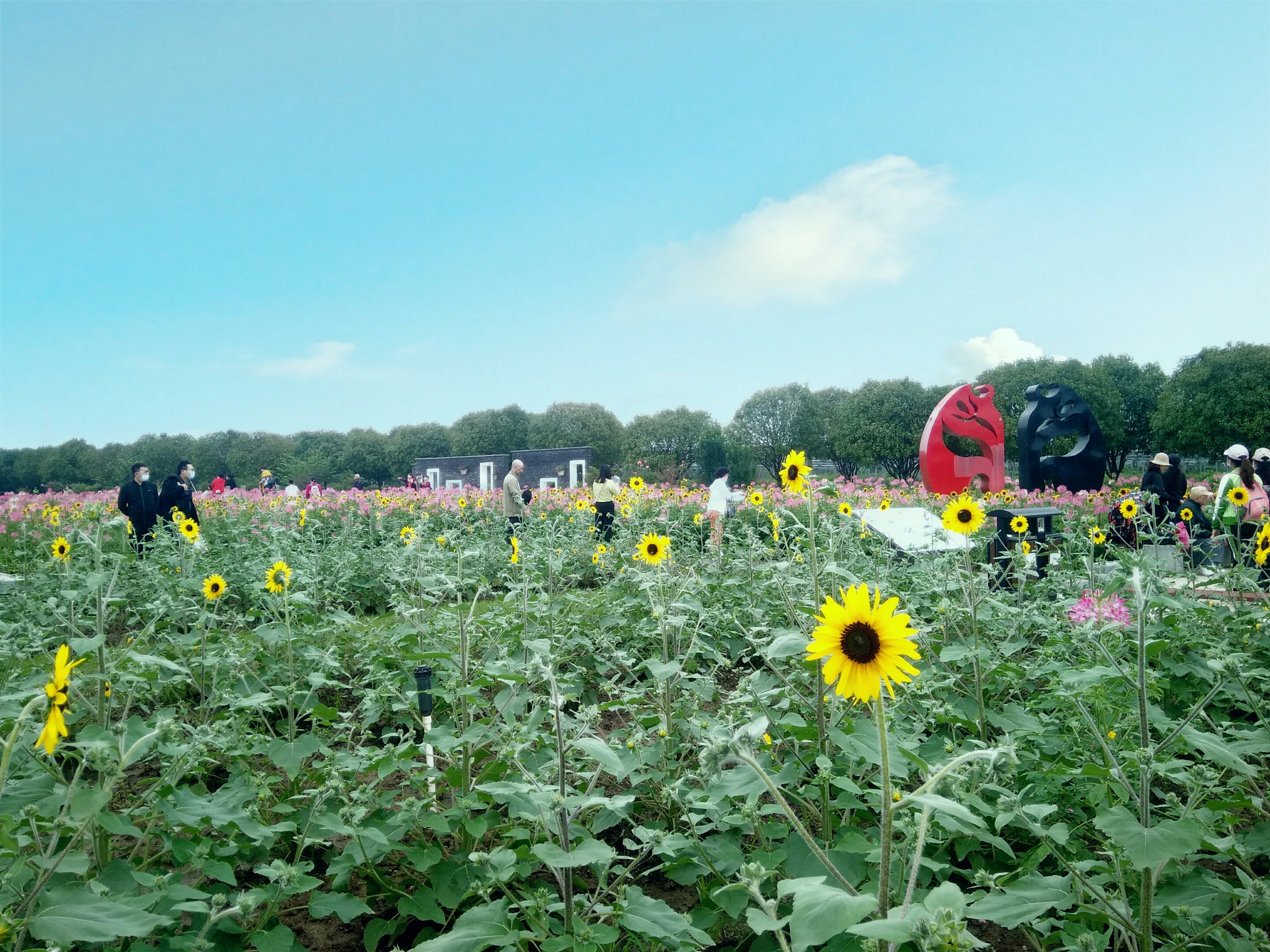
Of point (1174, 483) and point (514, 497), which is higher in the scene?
point (514, 497)

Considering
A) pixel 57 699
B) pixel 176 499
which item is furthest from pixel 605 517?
pixel 57 699

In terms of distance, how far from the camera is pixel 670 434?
5700cm

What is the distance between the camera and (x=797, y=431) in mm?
54156

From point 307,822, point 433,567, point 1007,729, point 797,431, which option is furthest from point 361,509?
point 797,431

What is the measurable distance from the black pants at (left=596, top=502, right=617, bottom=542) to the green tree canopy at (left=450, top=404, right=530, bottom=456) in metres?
53.3

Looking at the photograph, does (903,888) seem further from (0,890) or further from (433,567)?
(433,567)

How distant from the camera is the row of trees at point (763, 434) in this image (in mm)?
40438

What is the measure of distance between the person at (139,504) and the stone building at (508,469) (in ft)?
67.8

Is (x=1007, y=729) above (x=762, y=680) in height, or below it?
below

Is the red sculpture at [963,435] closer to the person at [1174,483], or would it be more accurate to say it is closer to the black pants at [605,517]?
the person at [1174,483]

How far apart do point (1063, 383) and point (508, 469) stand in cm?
3159

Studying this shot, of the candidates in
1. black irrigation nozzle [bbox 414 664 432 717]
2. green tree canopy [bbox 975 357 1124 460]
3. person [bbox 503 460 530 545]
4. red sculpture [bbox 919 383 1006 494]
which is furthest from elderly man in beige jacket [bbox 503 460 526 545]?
green tree canopy [bbox 975 357 1124 460]

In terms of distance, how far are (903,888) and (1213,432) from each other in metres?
48.8

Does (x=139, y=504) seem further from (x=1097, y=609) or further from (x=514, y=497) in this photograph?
(x=1097, y=609)
